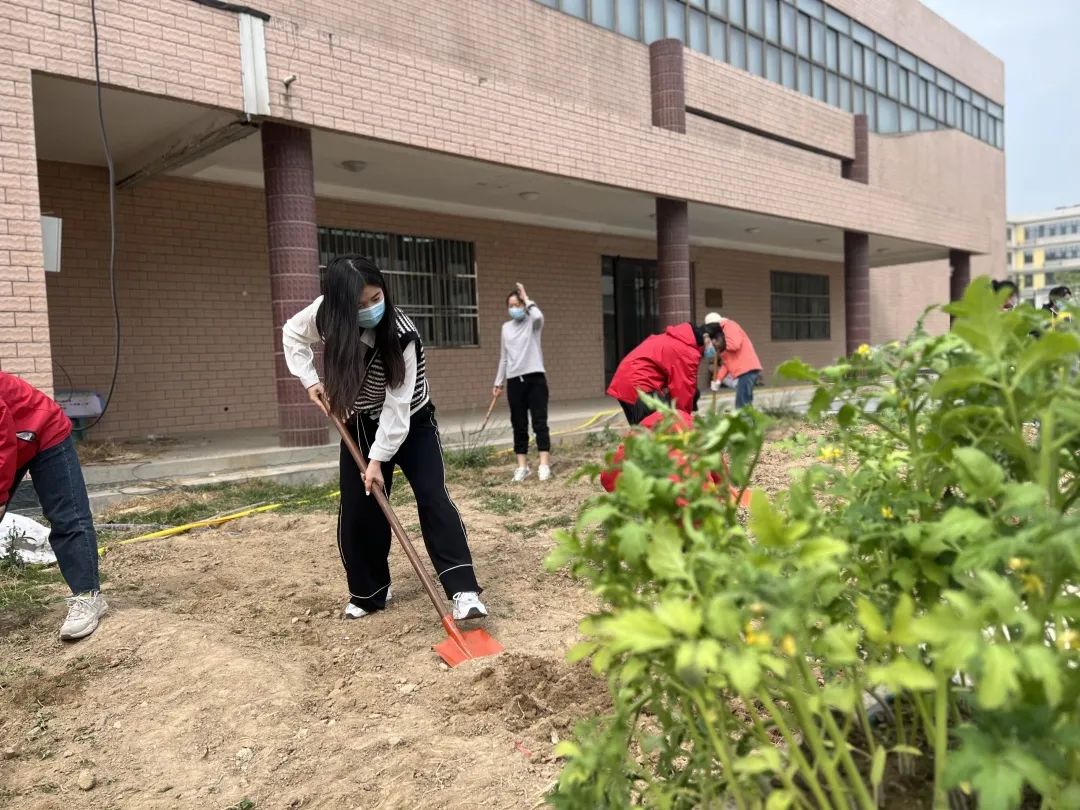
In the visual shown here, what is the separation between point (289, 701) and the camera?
9.18 ft

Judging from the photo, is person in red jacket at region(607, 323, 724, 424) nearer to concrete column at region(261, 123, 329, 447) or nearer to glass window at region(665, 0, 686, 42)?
concrete column at region(261, 123, 329, 447)

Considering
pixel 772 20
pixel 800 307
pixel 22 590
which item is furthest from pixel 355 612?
pixel 800 307

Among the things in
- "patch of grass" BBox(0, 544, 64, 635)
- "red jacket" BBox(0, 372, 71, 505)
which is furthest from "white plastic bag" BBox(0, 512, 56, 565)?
"red jacket" BBox(0, 372, 71, 505)

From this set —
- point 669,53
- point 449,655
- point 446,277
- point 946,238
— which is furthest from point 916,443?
point 946,238

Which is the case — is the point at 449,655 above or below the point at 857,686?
below

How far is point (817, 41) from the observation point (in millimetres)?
17391

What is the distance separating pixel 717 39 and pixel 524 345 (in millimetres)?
10577

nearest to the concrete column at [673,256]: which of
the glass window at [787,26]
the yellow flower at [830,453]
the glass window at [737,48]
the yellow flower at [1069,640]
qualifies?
the glass window at [737,48]

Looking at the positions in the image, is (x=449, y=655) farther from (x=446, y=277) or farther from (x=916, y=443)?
(x=446, y=277)

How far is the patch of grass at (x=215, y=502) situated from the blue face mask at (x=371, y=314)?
Result: 2.94m

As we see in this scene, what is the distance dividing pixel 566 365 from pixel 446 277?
294 cm

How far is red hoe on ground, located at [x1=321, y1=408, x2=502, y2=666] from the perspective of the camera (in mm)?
3070

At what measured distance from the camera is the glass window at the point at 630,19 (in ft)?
42.1

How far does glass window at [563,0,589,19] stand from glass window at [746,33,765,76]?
15.0 ft
